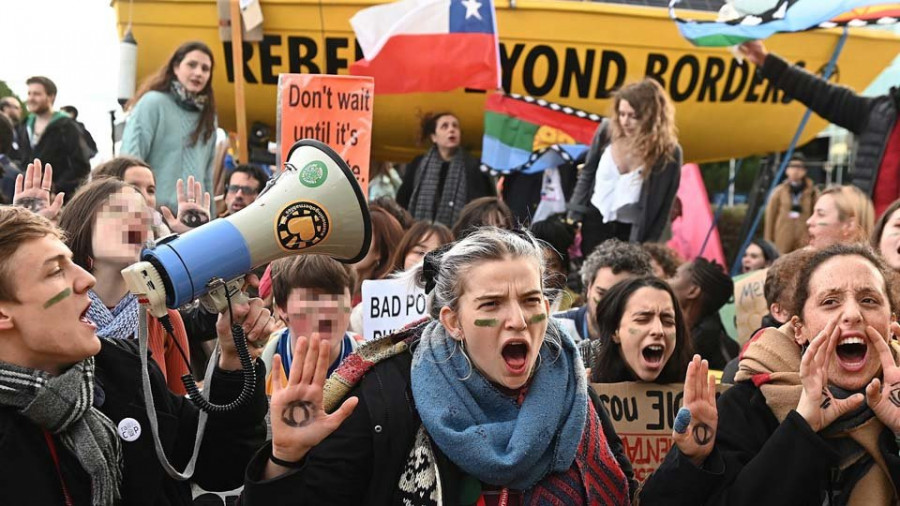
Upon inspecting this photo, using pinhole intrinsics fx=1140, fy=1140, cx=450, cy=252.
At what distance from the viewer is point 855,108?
22.5 ft

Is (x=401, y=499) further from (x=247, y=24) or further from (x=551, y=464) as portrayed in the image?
(x=247, y=24)

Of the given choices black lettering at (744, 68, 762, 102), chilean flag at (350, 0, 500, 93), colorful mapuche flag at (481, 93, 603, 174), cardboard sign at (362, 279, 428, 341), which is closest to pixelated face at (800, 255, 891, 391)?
cardboard sign at (362, 279, 428, 341)

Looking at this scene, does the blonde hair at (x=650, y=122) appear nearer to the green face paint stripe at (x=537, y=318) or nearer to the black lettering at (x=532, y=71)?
the black lettering at (x=532, y=71)

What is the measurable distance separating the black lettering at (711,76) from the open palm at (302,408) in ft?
26.1

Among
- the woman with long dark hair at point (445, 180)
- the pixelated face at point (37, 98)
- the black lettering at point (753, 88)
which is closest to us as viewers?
the woman with long dark hair at point (445, 180)

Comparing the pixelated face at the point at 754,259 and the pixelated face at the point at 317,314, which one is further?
the pixelated face at the point at 754,259

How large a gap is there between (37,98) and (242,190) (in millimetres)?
3125

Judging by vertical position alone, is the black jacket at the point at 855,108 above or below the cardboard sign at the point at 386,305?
above

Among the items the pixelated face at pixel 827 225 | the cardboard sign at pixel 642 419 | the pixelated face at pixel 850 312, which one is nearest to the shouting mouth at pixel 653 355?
the cardboard sign at pixel 642 419

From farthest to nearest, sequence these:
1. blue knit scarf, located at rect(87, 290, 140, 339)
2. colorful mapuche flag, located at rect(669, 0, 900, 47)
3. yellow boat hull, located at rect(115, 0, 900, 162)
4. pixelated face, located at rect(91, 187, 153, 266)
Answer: yellow boat hull, located at rect(115, 0, 900, 162), colorful mapuche flag, located at rect(669, 0, 900, 47), pixelated face, located at rect(91, 187, 153, 266), blue knit scarf, located at rect(87, 290, 140, 339)

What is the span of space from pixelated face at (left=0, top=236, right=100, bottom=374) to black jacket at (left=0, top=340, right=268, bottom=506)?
15cm

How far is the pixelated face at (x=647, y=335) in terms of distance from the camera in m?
4.18

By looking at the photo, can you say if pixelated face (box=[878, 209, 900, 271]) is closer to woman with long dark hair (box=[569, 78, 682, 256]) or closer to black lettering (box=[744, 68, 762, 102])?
woman with long dark hair (box=[569, 78, 682, 256])

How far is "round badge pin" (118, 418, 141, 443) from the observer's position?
269 centimetres
